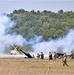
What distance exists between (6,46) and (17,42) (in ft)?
15.5

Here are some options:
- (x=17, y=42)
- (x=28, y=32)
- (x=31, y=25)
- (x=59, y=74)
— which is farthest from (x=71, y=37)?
(x=59, y=74)

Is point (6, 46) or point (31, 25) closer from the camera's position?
point (6, 46)

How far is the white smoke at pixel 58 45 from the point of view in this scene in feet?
362

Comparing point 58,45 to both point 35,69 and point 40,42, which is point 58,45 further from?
point 35,69

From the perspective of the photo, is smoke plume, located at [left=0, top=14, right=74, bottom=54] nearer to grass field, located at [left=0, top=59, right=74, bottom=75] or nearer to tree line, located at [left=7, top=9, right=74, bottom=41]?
tree line, located at [left=7, top=9, right=74, bottom=41]

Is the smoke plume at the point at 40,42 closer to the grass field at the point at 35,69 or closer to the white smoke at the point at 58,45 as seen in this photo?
the white smoke at the point at 58,45

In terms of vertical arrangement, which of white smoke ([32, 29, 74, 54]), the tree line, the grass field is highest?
the tree line

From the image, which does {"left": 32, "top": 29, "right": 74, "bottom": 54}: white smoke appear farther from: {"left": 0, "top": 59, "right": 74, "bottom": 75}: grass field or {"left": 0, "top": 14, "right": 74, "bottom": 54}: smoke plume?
{"left": 0, "top": 59, "right": 74, "bottom": 75}: grass field

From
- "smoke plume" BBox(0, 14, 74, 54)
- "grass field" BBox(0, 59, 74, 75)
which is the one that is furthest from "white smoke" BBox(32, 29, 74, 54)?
"grass field" BBox(0, 59, 74, 75)

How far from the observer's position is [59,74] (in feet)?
163

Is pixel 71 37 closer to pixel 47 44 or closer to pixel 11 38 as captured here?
pixel 47 44

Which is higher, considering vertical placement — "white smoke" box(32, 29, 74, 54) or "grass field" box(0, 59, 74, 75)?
"white smoke" box(32, 29, 74, 54)

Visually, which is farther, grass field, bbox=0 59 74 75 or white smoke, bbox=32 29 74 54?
white smoke, bbox=32 29 74 54

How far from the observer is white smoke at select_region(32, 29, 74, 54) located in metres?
110
